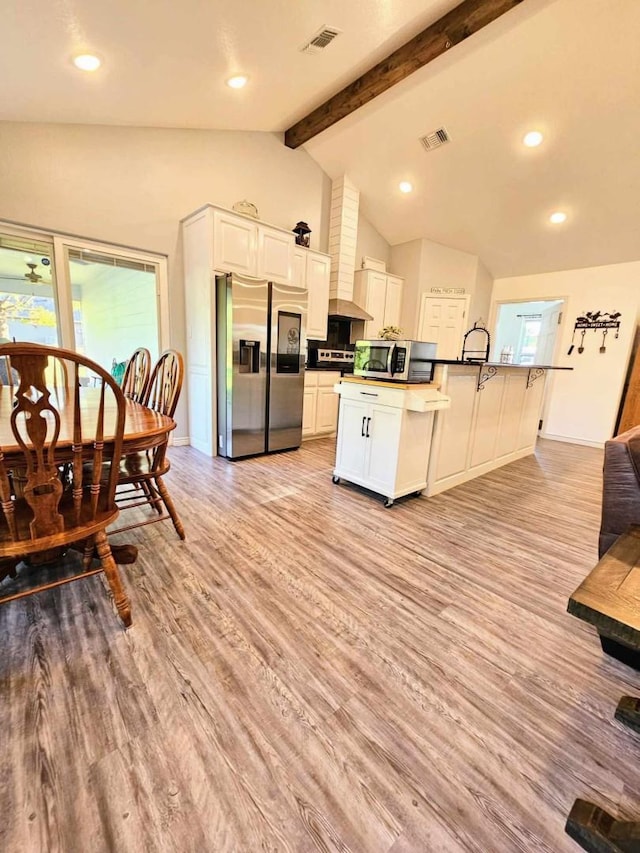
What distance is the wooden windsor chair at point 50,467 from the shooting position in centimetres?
108

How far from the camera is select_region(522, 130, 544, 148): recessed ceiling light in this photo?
3747mm

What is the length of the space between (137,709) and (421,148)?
5.54 meters

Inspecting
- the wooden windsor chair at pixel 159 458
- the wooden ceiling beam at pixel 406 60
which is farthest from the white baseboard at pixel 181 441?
the wooden ceiling beam at pixel 406 60

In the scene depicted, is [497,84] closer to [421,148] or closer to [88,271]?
[421,148]

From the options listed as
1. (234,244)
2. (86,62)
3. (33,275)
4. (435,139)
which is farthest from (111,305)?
(435,139)

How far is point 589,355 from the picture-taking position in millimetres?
5254

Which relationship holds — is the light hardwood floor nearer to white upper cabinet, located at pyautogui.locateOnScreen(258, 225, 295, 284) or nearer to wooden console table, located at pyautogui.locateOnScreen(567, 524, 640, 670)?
wooden console table, located at pyautogui.locateOnScreen(567, 524, 640, 670)

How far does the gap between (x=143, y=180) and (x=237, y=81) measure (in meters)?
1.26

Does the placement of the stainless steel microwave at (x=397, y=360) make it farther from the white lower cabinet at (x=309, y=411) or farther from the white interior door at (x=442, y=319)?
the white interior door at (x=442, y=319)

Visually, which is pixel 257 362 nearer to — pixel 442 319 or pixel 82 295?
pixel 82 295

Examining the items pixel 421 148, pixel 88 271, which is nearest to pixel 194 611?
pixel 88 271

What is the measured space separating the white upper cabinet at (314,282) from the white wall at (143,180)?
0.63 meters

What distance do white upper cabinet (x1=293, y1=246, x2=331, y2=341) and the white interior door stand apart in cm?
186

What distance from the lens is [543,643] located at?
4.91 feet
